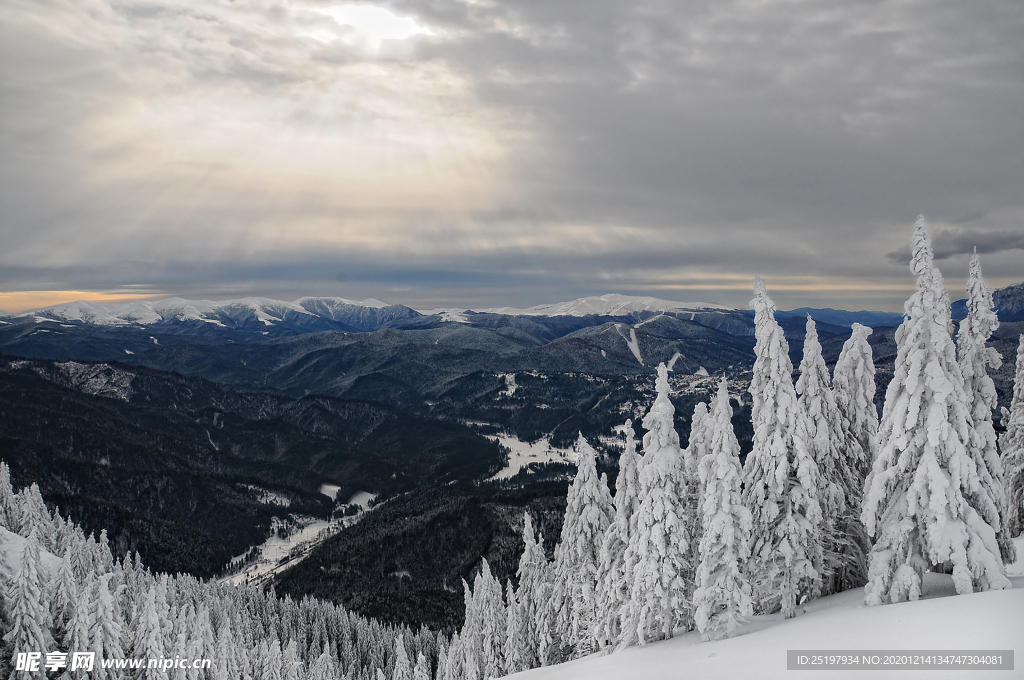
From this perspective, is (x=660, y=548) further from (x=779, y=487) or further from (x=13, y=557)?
(x=13, y=557)

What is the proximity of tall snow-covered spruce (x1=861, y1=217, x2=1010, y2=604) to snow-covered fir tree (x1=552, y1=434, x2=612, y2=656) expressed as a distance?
19261 millimetres

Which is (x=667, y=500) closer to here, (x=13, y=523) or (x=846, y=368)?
(x=846, y=368)

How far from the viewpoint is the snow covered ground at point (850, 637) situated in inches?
627

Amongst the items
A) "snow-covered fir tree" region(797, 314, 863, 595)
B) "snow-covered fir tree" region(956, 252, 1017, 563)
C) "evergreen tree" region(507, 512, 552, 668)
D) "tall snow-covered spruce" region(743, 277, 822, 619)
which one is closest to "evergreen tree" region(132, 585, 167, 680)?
"evergreen tree" region(507, 512, 552, 668)

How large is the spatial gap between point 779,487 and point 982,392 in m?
10.1

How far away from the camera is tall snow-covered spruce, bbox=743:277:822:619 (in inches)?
957

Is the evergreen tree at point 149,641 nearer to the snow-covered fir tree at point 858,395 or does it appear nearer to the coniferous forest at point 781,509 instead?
the coniferous forest at point 781,509

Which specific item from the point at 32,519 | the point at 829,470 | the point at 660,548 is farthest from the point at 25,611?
the point at 829,470

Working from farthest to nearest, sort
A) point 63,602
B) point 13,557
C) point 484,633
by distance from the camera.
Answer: point 484,633 → point 13,557 → point 63,602

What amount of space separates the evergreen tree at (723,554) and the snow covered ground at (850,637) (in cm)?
92

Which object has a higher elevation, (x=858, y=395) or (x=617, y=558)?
(x=858, y=395)

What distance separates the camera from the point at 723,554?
78.9 feet

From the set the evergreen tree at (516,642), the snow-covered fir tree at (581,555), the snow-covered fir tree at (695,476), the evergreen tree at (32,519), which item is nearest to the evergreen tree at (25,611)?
the evergreen tree at (32,519)

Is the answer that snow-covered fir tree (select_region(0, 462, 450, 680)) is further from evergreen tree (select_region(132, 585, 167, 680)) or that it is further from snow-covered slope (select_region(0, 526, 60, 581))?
snow-covered slope (select_region(0, 526, 60, 581))
